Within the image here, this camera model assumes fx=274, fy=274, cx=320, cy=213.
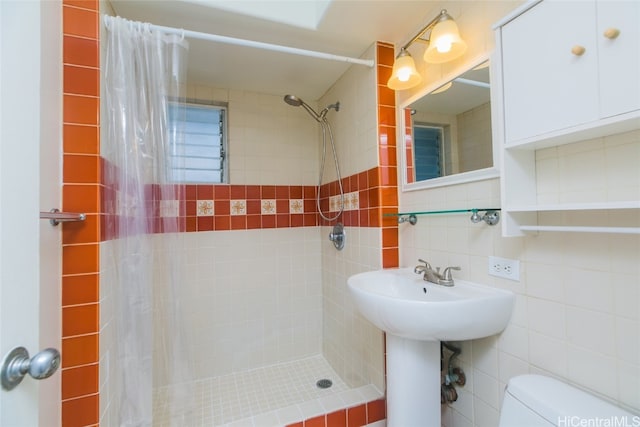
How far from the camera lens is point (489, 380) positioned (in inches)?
43.3

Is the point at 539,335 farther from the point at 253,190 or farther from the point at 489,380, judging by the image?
the point at 253,190

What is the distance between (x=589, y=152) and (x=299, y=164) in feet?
5.90

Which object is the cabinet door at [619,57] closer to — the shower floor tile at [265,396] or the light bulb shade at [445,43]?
the light bulb shade at [445,43]

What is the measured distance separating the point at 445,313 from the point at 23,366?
1038mm

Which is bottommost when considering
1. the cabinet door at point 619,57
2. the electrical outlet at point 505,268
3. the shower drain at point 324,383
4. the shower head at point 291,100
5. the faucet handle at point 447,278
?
the shower drain at point 324,383

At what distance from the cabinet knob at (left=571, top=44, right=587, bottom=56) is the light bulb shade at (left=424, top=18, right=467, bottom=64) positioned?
0.47 meters

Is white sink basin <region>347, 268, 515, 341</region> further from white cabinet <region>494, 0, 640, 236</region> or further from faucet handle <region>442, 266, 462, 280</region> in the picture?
white cabinet <region>494, 0, 640, 236</region>

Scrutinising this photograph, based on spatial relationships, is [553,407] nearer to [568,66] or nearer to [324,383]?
[568,66]

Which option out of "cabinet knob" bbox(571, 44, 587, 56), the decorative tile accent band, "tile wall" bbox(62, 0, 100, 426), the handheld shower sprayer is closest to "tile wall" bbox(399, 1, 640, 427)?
"cabinet knob" bbox(571, 44, 587, 56)

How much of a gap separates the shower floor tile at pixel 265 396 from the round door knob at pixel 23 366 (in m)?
0.87

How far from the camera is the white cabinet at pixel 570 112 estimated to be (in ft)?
2.11

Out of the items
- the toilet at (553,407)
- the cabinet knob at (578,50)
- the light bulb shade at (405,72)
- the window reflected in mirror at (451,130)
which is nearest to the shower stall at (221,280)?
the light bulb shade at (405,72)

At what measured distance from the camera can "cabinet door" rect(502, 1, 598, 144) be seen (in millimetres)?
700

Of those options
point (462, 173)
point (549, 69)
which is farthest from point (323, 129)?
point (549, 69)
